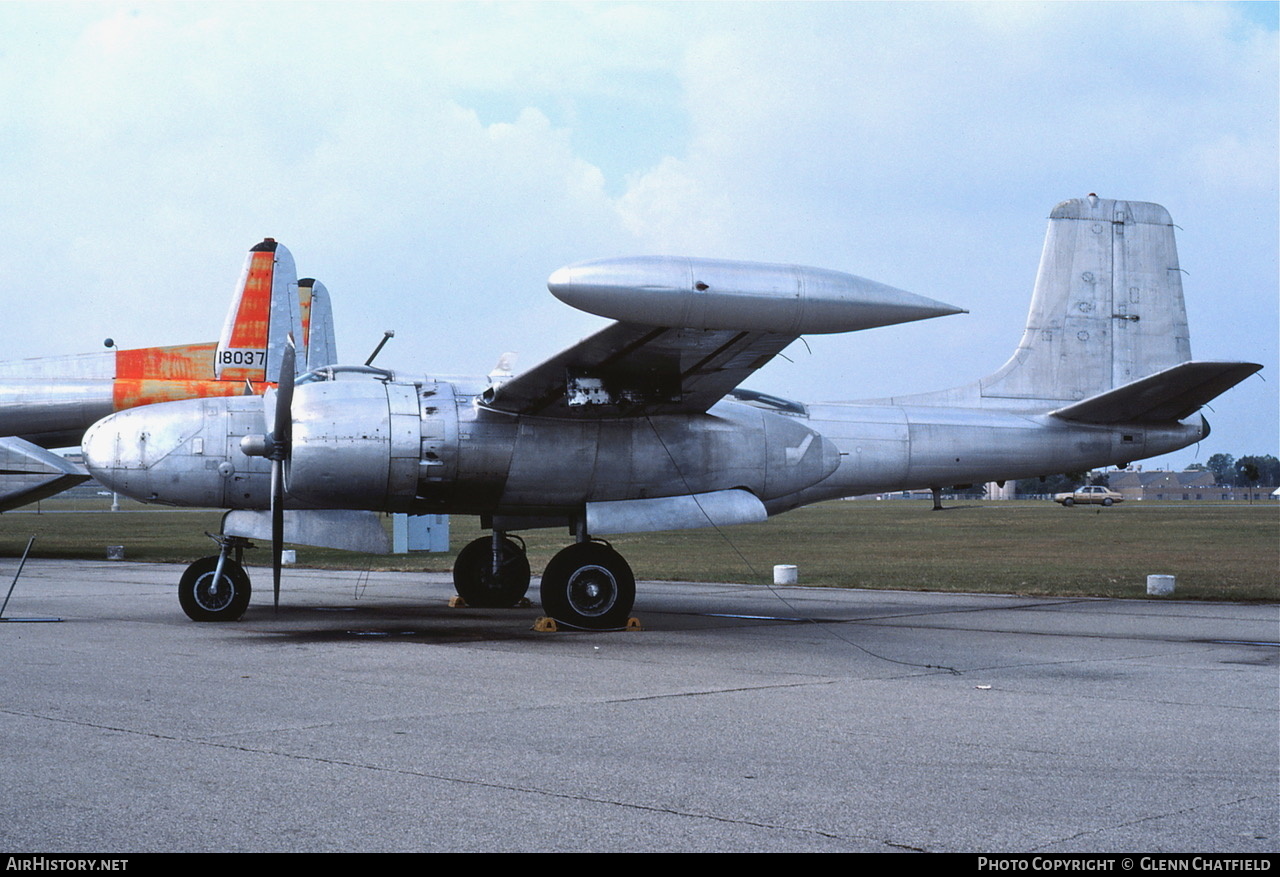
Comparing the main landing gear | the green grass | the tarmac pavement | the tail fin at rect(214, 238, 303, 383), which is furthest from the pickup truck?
the tarmac pavement

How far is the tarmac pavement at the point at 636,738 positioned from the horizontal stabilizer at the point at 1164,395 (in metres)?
3.08

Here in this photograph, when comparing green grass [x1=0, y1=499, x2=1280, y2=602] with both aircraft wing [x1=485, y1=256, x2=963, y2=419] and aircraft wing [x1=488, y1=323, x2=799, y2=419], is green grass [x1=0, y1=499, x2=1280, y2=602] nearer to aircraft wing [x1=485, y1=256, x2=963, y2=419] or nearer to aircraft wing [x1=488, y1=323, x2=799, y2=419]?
aircraft wing [x1=488, y1=323, x2=799, y2=419]

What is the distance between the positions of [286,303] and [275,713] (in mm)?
12995

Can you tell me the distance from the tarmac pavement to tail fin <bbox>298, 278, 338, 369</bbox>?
1159 centimetres

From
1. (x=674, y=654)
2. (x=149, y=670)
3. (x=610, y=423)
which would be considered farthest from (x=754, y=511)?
(x=149, y=670)

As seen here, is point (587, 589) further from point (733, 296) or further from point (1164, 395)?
point (1164, 395)

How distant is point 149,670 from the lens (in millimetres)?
9523

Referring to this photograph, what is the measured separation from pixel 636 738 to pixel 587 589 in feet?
20.1

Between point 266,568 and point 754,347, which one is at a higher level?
point 754,347

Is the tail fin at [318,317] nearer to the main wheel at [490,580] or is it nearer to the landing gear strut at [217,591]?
the main wheel at [490,580]

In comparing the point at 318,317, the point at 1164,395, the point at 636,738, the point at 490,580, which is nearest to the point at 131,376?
the point at 318,317

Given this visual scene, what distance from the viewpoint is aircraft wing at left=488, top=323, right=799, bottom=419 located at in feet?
37.5
